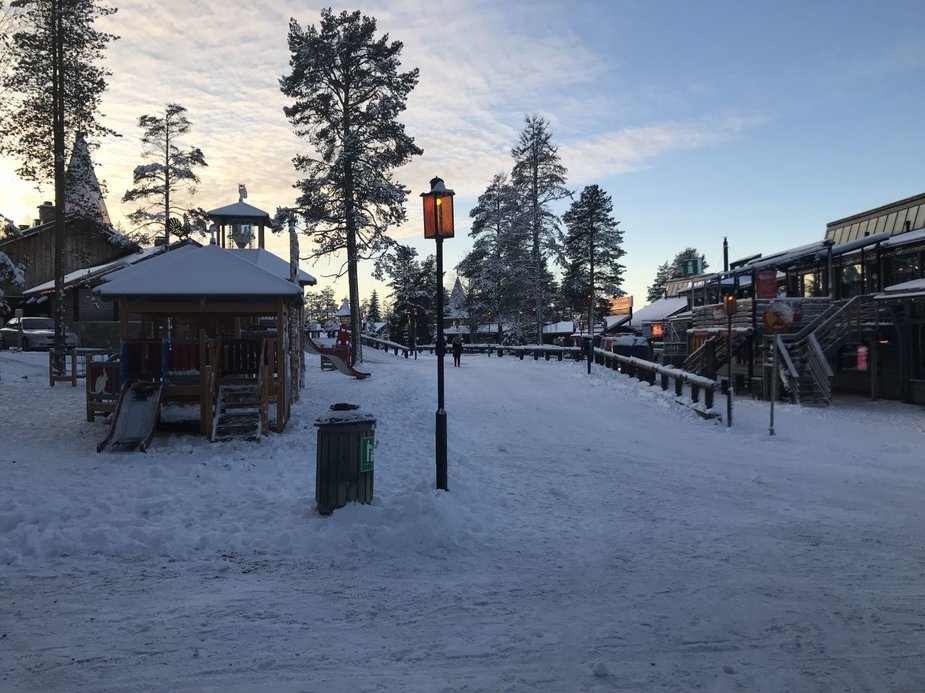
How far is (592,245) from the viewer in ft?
170

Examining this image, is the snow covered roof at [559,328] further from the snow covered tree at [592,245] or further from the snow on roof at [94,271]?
the snow on roof at [94,271]

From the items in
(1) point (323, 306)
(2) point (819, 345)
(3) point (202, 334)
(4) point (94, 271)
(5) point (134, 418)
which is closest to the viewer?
(5) point (134, 418)

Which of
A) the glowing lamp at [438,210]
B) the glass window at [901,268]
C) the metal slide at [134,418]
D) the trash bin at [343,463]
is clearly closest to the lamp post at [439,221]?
the glowing lamp at [438,210]

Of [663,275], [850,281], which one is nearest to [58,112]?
[850,281]

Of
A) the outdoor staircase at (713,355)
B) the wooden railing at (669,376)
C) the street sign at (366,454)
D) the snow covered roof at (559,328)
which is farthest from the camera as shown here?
the snow covered roof at (559,328)

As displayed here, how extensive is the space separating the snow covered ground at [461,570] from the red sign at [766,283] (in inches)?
418

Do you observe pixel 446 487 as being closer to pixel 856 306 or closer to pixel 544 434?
pixel 544 434

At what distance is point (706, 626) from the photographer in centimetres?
440

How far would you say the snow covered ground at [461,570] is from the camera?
3830 mm

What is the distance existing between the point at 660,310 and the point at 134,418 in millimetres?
43354

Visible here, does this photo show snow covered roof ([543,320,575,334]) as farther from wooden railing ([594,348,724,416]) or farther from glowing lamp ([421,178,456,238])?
glowing lamp ([421,178,456,238])

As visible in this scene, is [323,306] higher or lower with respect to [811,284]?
higher

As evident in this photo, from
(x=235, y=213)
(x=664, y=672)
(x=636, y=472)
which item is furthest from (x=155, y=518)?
(x=235, y=213)

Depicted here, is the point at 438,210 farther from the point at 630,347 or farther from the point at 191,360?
the point at 630,347
